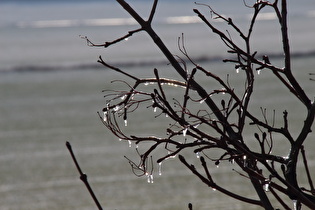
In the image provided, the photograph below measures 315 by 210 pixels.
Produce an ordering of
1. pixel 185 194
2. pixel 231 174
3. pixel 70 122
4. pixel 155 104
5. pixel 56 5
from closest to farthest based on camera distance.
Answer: pixel 155 104, pixel 185 194, pixel 231 174, pixel 70 122, pixel 56 5

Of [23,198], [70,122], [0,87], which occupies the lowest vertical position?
[23,198]

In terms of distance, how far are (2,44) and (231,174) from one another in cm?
1050

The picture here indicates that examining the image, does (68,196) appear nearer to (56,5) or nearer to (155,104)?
(155,104)

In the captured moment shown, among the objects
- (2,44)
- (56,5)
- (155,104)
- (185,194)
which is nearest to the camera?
(155,104)

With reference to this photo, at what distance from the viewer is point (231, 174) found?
6.46 m

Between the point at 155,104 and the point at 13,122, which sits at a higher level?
the point at 13,122

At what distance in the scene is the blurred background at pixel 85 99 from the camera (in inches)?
236

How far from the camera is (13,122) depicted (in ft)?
28.7

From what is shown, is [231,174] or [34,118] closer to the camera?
[231,174]

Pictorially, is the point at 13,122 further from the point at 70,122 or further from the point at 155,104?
the point at 155,104

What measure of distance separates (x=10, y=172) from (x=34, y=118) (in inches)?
89.2

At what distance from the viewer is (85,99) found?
998 cm

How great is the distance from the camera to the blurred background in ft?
19.7

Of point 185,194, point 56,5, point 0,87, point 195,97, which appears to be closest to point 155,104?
point 185,194
